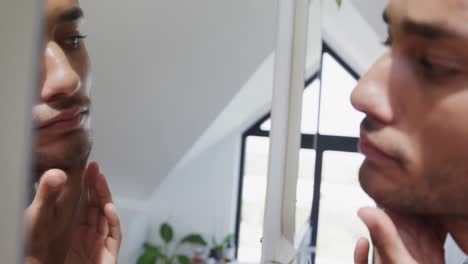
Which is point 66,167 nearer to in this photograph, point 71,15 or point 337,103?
point 71,15

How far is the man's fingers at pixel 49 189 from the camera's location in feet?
A: 1.38

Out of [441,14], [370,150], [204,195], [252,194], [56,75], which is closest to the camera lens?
Answer: [56,75]

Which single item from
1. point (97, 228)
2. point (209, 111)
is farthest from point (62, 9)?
point (209, 111)

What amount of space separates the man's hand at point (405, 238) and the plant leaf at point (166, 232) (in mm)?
338

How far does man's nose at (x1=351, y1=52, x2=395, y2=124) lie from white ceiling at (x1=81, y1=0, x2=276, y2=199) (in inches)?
12.7

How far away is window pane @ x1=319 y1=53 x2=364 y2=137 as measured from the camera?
0.69 metres

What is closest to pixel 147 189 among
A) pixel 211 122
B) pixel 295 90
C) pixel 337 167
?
pixel 337 167

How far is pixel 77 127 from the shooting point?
50 cm

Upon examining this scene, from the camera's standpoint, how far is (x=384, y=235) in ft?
2.08

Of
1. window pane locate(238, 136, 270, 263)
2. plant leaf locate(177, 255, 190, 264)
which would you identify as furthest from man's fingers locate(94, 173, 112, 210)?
window pane locate(238, 136, 270, 263)

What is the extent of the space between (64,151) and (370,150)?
1.37 ft

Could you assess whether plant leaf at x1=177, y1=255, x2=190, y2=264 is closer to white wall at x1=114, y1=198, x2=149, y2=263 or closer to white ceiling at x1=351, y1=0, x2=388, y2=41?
white wall at x1=114, y1=198, x2=149, y2=263

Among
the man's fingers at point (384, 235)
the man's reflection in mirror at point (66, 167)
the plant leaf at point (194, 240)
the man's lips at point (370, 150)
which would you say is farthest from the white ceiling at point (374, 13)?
the plant leaf at point (194, 240)

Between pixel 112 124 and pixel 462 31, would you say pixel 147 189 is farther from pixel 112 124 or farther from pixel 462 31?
pixel 462 31
